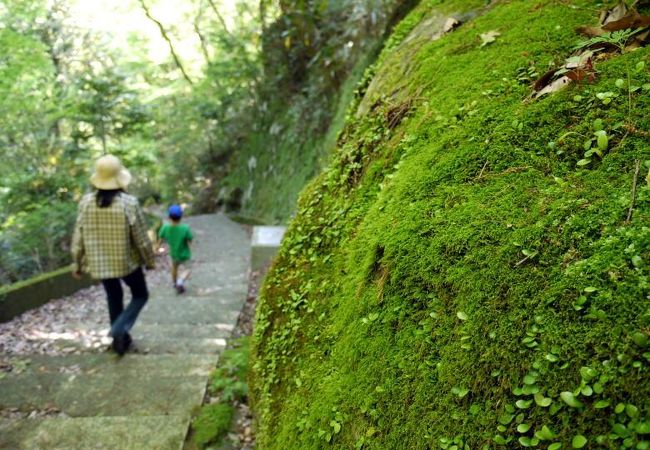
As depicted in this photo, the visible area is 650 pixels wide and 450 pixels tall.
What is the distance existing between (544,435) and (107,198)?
4.61 meters

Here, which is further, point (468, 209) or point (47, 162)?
point (47, 162)

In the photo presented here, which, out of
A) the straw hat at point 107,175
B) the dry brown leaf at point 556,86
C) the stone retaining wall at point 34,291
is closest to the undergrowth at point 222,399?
the straw hat at point 107,175

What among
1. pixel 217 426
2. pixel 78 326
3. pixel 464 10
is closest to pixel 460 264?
pixel 217 426

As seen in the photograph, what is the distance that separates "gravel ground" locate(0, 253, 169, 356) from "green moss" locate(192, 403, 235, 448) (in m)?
2.56

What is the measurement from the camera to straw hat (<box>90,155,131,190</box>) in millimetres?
4625

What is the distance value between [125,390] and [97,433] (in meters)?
0.88

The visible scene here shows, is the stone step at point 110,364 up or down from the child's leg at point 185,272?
up

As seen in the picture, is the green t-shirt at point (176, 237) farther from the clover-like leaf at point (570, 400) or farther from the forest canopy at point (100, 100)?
the clover-like leaf at point (570, 400)

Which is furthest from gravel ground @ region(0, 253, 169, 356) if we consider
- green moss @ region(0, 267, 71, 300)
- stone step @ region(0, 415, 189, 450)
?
stone step @ region(0, 415, 189, 450)

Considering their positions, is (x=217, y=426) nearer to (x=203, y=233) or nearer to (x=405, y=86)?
(x=405, y=86)

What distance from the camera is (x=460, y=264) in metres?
1.76

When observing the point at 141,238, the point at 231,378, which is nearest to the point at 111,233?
the point at 141,238

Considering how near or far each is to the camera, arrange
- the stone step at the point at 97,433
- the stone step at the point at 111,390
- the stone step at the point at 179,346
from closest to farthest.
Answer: the stone step at the point at 97,433, the stone step at the point at 111,390, the stone step at the point at 179,346

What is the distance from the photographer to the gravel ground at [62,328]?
5660mm
